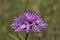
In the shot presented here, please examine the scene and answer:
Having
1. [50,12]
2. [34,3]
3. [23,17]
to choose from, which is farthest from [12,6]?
[23,17]

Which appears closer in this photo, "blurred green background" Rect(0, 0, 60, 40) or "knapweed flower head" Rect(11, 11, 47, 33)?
"knapweed flower head" Rect(11, 11, 47, 33)

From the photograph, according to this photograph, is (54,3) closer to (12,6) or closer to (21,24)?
(12,6)

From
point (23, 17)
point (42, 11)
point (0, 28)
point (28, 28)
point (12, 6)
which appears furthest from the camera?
point (12, 6)

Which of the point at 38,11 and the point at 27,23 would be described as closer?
the point at 27,23

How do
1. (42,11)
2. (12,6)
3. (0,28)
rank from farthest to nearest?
(12,6) → (42,11) → (0,28)

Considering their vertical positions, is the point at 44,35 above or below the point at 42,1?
below

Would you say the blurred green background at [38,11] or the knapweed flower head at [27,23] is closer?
the knapweed flower head at [27,23]

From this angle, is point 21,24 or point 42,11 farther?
point 42,11

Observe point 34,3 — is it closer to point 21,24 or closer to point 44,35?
point 44,35
